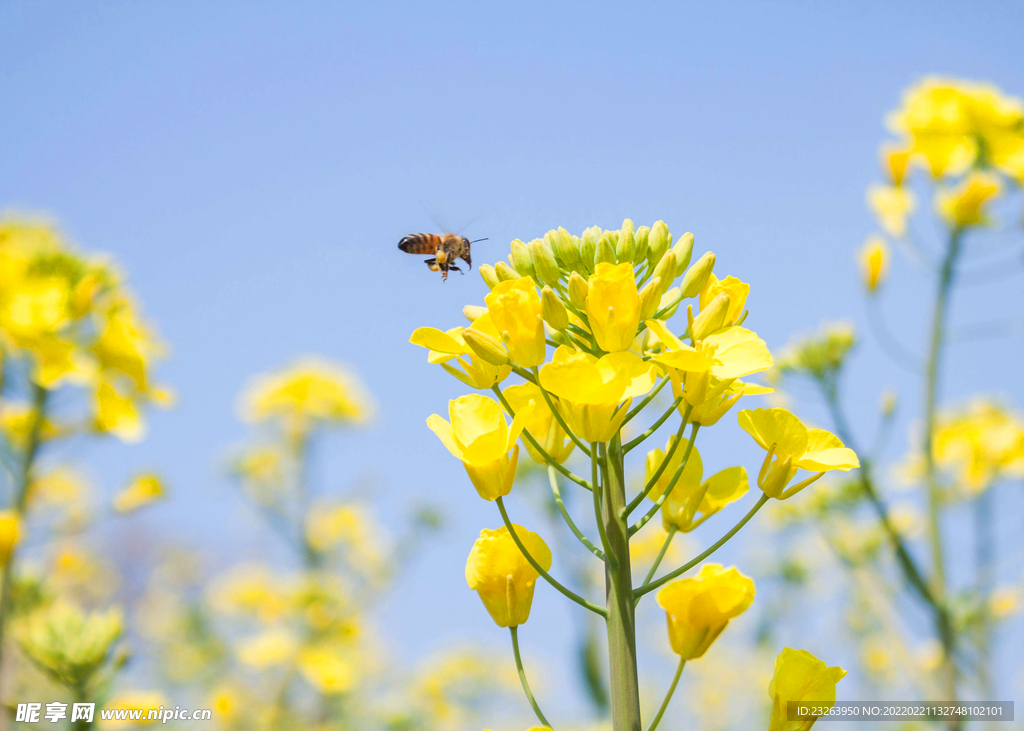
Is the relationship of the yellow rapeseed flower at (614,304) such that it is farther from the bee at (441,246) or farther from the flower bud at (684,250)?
the bee at (441,246)

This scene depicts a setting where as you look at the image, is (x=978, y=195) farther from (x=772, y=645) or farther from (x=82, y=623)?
(x=772, y=645)

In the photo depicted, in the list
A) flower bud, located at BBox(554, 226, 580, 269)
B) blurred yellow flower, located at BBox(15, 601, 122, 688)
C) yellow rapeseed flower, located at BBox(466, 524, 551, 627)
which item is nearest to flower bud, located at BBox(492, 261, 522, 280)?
flower bud, located at BBox(554, 226, 580, 269)

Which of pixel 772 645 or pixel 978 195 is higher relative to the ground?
pixel 978 195

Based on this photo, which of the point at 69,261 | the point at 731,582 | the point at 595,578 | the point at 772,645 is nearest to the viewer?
the point at 731,582

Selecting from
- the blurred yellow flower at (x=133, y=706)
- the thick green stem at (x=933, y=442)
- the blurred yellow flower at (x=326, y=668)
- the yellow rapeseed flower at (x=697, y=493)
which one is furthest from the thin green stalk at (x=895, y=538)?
the blurred yellow flower at (x=326, y=668)

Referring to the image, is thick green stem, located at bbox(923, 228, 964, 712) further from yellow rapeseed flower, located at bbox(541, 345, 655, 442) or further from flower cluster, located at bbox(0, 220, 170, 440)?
flower cluster, located at bbox(0, 220, 170, 440)

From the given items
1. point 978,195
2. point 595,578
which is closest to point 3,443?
point 595,578
